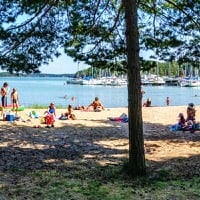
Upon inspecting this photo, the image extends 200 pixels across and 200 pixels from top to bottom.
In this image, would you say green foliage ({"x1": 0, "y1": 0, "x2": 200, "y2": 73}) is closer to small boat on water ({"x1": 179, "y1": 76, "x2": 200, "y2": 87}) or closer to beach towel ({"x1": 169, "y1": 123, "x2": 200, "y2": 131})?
beach towel ({"x1": 169, "y1": 123, "x2": 200, "y2": 131})

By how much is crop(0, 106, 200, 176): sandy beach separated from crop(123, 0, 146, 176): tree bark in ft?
3.59

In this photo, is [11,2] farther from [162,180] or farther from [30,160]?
[162,180]

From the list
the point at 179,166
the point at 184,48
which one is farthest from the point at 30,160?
the point at 184,48

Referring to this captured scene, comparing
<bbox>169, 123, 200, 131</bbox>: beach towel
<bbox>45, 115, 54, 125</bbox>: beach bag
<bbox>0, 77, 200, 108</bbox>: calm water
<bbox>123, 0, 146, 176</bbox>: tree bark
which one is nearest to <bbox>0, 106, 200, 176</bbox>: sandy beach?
<bbox>45, 115, 54, 125</bbox>: beach bag

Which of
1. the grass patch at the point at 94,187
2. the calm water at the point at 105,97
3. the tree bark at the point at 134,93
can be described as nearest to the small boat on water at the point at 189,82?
the calm water at the point at 105,97

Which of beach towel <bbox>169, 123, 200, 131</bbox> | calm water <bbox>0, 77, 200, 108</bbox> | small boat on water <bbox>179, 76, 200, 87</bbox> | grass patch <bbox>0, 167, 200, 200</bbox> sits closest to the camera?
grass patch <bbox>0, 167, 200, 200</bbox>

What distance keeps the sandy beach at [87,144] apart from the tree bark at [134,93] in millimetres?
1096

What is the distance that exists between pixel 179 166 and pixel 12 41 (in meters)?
5.30

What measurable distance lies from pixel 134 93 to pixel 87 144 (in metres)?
5.40

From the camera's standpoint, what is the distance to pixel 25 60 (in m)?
11.7

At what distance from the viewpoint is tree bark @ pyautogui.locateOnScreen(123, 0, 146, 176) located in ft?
30.8

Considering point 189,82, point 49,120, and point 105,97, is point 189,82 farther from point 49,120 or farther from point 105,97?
point 49,120

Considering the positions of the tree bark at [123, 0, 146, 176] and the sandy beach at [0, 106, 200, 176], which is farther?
the sandy beach at [0, 106, 200, 176]

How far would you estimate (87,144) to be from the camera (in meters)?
14.4
